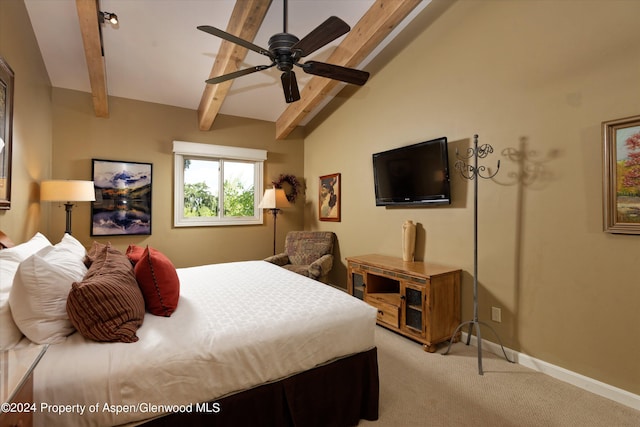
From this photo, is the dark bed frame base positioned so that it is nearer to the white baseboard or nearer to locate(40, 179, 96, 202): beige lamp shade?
the white baseboard

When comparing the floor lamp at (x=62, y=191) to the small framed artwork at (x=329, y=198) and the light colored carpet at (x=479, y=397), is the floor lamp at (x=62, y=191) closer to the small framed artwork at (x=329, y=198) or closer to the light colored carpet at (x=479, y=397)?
the small framed artwork at (x=329, y=198)

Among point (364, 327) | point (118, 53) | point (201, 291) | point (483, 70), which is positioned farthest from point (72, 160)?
point (483, 70)

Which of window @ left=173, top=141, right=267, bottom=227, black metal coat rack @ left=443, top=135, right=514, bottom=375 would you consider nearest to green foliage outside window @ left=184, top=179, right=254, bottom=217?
window @ left=173, top=141, right=267, bottom=227

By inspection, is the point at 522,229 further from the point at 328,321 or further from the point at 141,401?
the point at 141,401

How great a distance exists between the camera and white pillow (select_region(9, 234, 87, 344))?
1240 mm

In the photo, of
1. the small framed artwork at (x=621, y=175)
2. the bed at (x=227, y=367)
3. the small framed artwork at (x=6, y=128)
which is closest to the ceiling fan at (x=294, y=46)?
the small framed artwork at (x=6, y=128)

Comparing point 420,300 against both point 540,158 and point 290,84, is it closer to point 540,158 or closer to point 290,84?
point 540,158

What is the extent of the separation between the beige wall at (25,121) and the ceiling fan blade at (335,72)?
230 centimetres

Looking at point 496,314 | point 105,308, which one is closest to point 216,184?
point 105,308

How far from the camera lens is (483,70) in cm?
277

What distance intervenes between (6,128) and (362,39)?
3231 mm

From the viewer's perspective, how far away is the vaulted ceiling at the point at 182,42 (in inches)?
111

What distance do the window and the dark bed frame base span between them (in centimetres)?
356

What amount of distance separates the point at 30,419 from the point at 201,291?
1.21 meters
